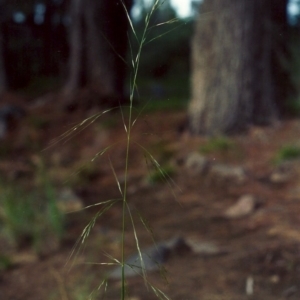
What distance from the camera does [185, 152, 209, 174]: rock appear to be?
15.9 feet

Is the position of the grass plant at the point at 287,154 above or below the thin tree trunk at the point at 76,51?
below

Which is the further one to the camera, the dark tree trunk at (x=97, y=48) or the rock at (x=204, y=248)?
the dark tree trunk at (x=97, y=48)

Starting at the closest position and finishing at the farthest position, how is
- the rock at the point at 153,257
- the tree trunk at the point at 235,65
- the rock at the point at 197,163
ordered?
the rock at the point at 153,257
the rock at the point at 197,163
the tree trunk at the point at 235,65

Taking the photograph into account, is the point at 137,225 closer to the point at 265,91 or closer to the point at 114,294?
the point at 114,294

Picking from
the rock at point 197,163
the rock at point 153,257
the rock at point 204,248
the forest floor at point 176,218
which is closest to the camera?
the forest floor at point 176,218

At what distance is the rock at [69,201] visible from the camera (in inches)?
170

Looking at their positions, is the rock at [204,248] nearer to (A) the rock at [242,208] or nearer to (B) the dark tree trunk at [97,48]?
(A) the rock at [242,208]

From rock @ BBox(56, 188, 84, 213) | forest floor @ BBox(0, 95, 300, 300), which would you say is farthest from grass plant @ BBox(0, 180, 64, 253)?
rock @ BBox(56, 188, 84, 213)

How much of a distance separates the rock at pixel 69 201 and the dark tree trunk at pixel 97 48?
284 centimetres

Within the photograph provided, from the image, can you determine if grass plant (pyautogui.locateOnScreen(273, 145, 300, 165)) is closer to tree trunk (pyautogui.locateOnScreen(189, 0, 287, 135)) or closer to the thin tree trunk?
tree trunk (pyautogui.locateOnScreen(189, 0, 287, 135))

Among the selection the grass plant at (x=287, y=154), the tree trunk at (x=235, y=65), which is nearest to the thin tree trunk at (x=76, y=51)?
the tree trunk at (x=235, y=65)

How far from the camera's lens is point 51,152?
20.1 ft

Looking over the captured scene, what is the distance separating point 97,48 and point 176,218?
158 inches

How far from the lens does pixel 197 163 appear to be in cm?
493
